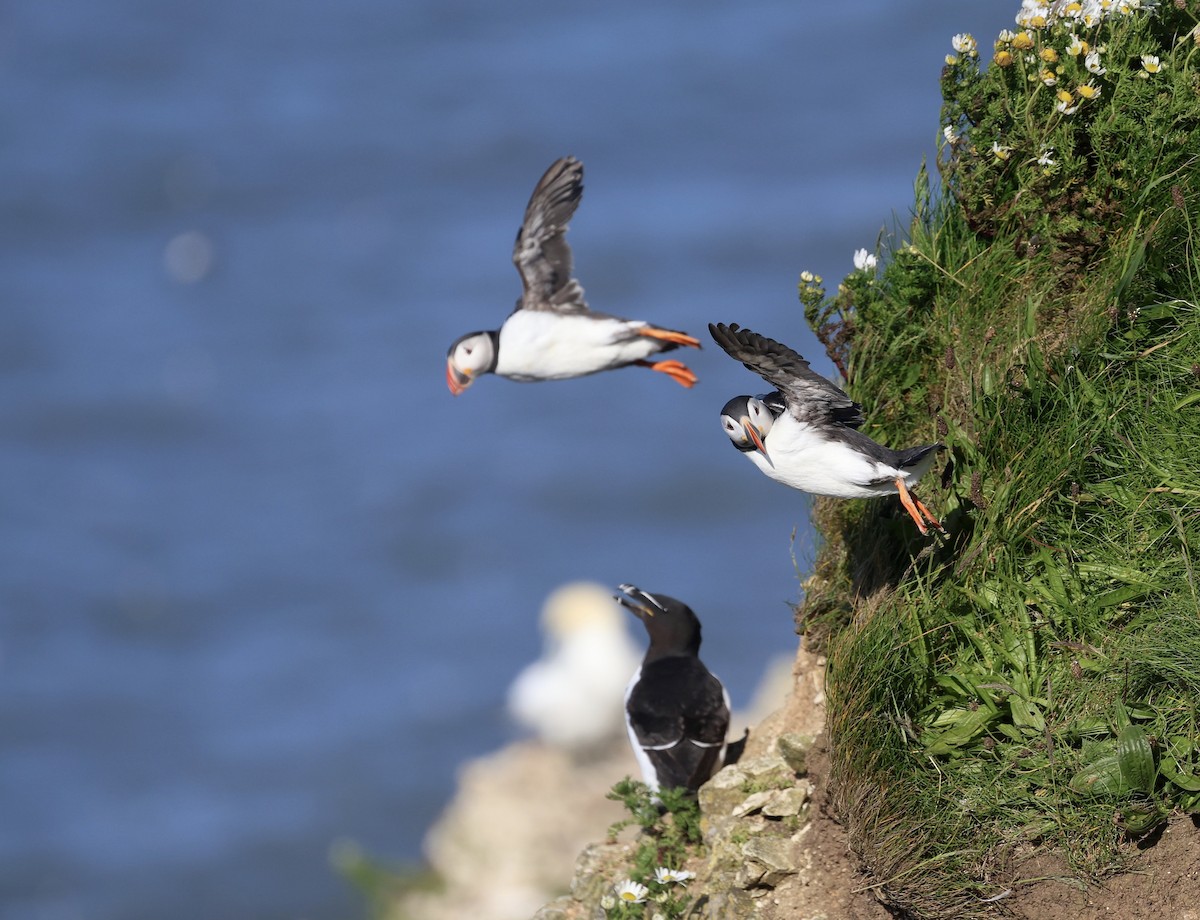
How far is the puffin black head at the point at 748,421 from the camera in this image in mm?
5039

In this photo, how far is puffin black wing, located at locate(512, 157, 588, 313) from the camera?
6.24 meters

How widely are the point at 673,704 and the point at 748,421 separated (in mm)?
2434

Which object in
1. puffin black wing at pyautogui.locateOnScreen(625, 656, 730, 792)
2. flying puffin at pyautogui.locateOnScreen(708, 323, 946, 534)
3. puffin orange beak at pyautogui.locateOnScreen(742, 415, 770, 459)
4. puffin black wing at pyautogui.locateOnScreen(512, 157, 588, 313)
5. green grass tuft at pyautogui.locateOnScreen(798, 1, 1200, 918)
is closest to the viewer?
flying puffin at pyautogui.locateOnScreen(708, 323, 946, 534)

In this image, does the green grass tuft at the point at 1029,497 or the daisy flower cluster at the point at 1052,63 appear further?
the daisy flower cluster at the point at 1052,63

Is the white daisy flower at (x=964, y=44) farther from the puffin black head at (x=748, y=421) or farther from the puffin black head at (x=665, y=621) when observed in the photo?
the puffin black head at (x=665, y=621)

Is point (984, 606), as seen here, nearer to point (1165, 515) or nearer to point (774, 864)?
point (1165, 515)

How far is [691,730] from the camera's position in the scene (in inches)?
272

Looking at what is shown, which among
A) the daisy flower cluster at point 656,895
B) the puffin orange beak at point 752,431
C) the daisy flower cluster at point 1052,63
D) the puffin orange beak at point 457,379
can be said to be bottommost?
the daisy flower cluster at point 656,895

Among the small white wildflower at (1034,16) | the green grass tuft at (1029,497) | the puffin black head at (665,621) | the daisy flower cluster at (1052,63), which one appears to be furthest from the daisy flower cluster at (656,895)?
the small white wildflower at (1034,16)

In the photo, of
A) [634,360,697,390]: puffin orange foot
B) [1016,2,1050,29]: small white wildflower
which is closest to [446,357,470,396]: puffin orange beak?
[634,360,697,390]: puffin orange foot

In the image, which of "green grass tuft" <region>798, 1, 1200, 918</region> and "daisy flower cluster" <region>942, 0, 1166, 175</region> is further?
"daisy flower cluster" <region>942, 0, 1166, 175</region>

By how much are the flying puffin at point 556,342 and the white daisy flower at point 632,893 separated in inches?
83.5

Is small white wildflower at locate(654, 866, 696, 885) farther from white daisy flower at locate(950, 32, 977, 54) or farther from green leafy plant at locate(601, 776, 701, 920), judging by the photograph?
white daisy flower at locate(950, 32, 977, 54)

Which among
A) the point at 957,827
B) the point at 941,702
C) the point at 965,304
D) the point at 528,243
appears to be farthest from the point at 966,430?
the point at 528,243
